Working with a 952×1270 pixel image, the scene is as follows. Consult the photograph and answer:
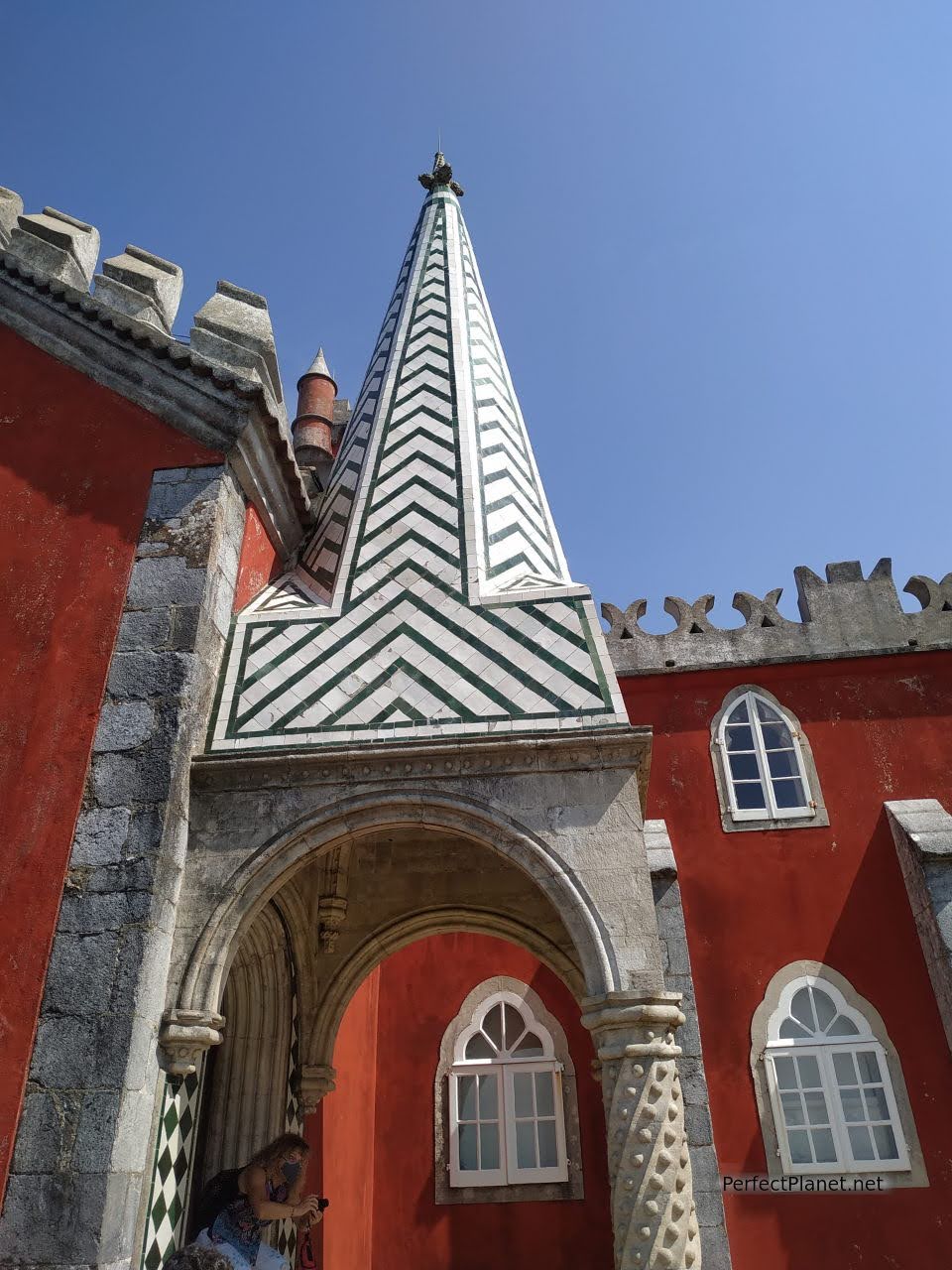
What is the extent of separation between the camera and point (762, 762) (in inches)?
347

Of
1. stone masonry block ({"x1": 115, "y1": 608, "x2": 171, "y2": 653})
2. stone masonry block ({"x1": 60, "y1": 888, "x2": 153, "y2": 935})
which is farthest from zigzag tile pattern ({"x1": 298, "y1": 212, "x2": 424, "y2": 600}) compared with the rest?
stone masonry block ({"x1": 60, "y1": 888, "x2": 153, "y2": 935})

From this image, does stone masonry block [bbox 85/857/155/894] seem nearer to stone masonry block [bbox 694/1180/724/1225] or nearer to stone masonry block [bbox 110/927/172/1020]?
stone masonry block [bbox 110/927/172/1020]

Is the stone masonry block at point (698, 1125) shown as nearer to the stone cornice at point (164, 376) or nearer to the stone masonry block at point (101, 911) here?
the stone masonry block at point (101, 911)

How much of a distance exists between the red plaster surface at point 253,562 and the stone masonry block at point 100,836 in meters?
1.65

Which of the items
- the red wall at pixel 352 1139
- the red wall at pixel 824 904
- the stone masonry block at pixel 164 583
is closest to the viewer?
the stone masonry block at pixel 164 583

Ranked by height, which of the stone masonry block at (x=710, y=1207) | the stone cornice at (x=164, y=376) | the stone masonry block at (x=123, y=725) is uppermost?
the stone cornice at (x=164, y=376)

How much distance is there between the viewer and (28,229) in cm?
695

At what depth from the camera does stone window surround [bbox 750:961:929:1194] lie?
707cm

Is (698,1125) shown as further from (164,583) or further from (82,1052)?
(164,583)

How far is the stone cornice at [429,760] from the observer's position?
486cm

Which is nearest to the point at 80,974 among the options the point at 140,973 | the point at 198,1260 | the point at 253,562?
the point at 140,973

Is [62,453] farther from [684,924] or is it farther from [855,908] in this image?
[855,908]

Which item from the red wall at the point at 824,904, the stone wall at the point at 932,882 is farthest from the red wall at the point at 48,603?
the stone wall at the point at 932,882

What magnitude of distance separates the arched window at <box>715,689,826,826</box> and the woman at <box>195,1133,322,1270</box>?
17.9ft
